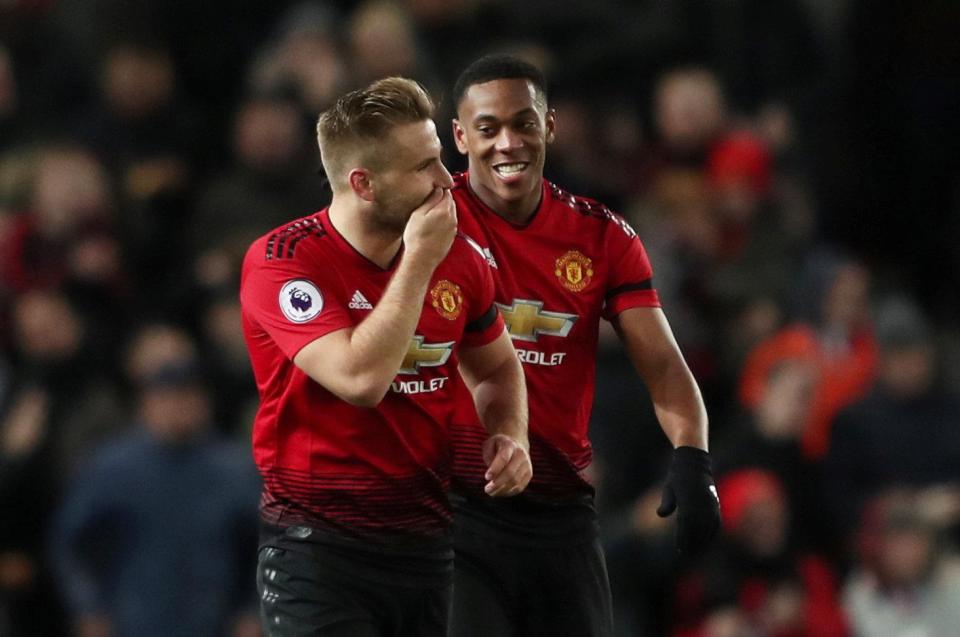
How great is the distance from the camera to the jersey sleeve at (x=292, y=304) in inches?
173

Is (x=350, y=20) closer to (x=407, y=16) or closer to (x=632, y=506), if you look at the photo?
(x=407, y=16)

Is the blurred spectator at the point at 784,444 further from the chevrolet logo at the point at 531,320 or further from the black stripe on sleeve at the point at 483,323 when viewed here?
Result: the black stripe on sleeve at the point at 483,323

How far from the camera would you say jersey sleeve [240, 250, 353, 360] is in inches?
173

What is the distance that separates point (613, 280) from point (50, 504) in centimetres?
394

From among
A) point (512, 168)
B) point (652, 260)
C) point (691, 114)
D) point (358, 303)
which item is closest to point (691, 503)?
point (512, 168)

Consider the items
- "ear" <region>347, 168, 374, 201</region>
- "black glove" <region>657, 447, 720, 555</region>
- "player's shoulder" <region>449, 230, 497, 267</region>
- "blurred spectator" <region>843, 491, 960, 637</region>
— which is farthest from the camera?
"blurred spectator" <region>843, 491, 960, 637</region>

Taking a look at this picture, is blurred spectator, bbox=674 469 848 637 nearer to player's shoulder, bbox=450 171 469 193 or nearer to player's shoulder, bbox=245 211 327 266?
player's shoulder, bbox=450 171 469 193

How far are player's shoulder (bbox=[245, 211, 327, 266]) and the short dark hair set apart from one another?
2.82 feet

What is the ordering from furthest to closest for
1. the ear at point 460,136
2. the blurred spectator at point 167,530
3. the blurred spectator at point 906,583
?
the blurred spectator at point 167,530, the blurred spectator at point 906,583, the ear at point 460,136

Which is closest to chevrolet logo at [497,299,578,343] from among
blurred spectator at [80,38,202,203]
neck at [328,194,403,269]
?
neck at [328,194,403,269]

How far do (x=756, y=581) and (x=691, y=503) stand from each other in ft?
9.11

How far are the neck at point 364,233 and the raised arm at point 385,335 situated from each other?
17 centimetres

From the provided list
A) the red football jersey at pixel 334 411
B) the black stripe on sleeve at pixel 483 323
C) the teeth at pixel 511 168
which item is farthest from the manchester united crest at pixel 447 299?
the teeth at pixel 511 168

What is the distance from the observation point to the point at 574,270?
5.32m
